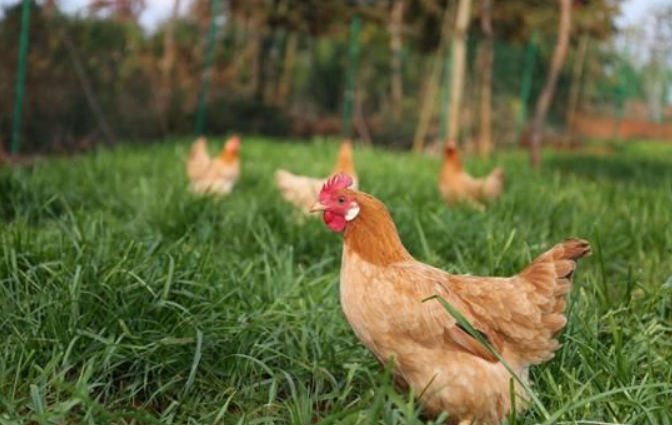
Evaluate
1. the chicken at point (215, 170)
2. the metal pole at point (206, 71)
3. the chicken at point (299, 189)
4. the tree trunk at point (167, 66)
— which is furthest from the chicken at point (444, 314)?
the metal pole at point (206, 71)

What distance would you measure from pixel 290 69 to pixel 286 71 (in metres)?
0.17

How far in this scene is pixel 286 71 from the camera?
1315 centimetres

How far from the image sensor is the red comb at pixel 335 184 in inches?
91.8

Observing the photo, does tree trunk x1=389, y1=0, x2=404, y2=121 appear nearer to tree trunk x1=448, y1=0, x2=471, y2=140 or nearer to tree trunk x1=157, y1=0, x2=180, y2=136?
tree trunk x1=448, y1=0, x2=471, y2=140

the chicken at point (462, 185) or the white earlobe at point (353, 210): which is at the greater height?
the white earlobe at point (353, 210)

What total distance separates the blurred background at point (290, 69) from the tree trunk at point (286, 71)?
39mm

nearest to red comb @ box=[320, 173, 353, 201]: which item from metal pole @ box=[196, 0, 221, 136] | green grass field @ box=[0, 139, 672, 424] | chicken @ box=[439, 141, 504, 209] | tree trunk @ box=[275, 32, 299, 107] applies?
green grass field @ box=[0, 139, 672, 424]

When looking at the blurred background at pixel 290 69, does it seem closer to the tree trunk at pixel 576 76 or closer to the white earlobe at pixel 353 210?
the tree trunk at pixel 576 76

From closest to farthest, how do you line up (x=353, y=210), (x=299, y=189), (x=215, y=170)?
(x=353, y=210), (x=299, y=189), (x=215, y=170)

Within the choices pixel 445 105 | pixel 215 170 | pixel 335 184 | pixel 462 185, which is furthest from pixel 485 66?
pixel 335 184

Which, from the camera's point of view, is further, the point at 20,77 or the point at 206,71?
the point at 206,71

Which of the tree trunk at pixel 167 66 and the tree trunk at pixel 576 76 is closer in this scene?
the tree trunk at pixel 167 66

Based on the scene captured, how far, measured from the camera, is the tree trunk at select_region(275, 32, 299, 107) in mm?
13117

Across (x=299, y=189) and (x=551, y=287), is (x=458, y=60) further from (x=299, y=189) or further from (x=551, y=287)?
(x=551, y=287)
